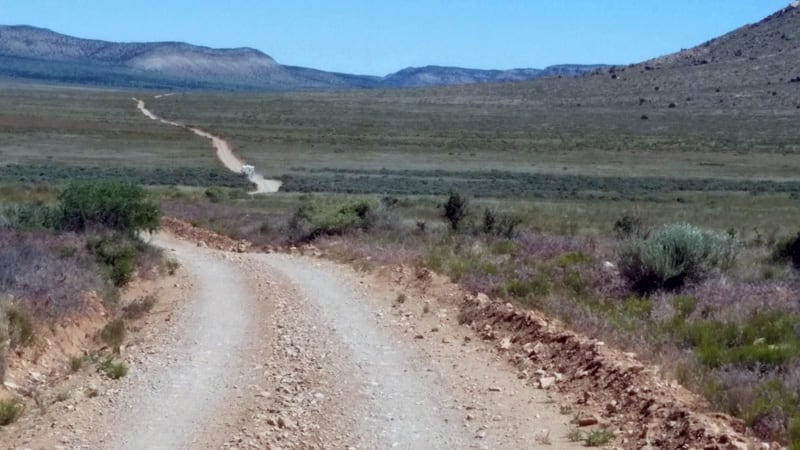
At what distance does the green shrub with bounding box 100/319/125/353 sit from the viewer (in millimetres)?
12578

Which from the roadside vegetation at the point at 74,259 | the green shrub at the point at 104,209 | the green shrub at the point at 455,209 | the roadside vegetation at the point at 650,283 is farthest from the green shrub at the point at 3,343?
the green shrub at the point at 455,209

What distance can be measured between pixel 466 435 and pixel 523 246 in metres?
11.2

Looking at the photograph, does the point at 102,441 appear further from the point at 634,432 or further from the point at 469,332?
the point at 469,332

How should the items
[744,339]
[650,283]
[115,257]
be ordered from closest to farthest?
1. [744,339]
2. [650,283]
3. [115,257]

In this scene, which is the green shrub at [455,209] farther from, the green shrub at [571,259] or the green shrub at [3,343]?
the green shrub at [3,343]

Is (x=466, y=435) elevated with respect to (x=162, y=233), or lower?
elevated

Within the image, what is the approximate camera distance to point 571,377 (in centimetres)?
1038

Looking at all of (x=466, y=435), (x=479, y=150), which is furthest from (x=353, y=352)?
(x=479, y=150)

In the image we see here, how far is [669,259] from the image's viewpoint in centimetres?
1450

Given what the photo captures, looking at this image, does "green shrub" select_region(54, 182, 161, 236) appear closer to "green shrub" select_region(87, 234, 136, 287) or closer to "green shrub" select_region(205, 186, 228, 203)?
"green shrub" select_region(87, 234, 136, 287)

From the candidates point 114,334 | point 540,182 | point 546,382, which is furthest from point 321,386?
point 540,182

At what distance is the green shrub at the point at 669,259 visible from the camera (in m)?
14.5

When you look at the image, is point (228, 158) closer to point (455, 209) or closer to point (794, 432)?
point (455, 209)

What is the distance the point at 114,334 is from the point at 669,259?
7067 mm
